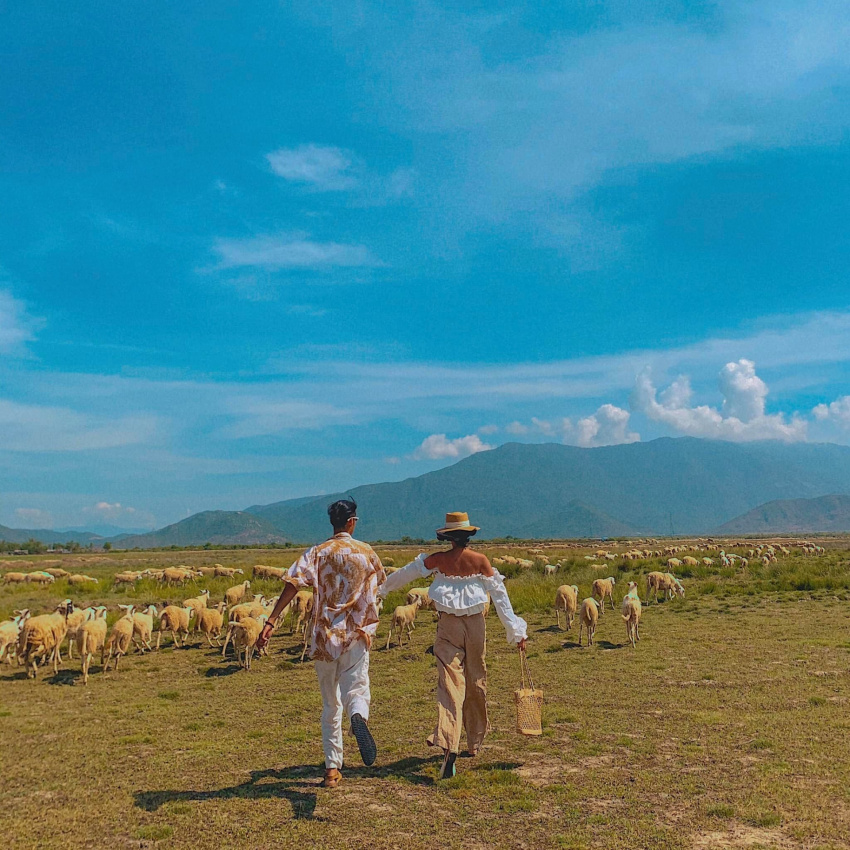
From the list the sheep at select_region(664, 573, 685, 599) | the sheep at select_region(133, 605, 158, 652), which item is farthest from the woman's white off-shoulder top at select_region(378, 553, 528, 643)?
the sheep at select_region(664, 573, 685, 599)

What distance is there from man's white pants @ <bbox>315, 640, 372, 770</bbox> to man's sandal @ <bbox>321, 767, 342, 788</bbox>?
0.04 metres

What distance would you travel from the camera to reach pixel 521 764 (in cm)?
659

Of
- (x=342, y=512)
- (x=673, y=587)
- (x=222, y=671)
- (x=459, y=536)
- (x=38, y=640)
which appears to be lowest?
(x=222, y=671)

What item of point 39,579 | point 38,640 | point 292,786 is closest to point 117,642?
point 38,640

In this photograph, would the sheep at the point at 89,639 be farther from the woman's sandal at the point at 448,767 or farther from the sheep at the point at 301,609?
the woman's sandal at the point at 448,767

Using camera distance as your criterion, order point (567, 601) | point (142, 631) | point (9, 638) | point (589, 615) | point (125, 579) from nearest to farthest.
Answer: point (9, 638) → point (589, 615) → point (142, 631) → point (567, 601) → point (125, 579)

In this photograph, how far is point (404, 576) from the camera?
6508mm

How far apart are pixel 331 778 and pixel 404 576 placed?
1.90 meters

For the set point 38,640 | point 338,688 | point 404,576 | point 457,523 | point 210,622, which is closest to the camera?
point 338,688

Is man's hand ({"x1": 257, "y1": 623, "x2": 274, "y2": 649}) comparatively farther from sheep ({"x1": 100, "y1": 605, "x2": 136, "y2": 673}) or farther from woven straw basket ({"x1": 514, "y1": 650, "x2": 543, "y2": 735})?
sheep ({"x1": 100, "y1": 605, "x2": 136, "y2": 673})

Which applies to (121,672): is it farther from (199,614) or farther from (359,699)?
(359,699)

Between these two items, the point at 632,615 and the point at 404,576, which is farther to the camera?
the point at 632,615

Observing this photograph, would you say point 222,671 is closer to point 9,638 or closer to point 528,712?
point 9,638

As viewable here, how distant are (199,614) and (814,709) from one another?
12.0 m
